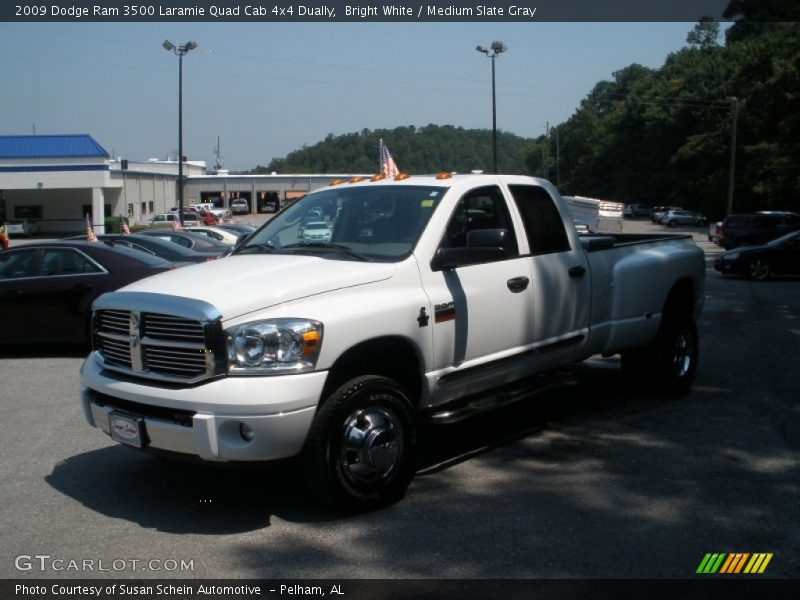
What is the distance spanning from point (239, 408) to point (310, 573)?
3.05 feet

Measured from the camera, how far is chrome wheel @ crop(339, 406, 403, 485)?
200 inches

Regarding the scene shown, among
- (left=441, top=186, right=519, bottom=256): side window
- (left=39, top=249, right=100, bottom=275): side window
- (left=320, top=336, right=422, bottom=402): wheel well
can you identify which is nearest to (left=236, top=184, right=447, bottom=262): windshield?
(left=441, top=186, right=519, bottom=256): side window

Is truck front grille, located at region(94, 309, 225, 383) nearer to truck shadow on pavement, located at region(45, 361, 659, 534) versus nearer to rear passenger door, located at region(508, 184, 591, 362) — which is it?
truck shadow on pavement, located at region(45, 361, 659, 534)

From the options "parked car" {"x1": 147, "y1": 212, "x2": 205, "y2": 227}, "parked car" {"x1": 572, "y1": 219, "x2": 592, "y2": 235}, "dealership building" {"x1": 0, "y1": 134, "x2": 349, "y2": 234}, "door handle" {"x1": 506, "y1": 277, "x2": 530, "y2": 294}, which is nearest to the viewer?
"door handle" {"x1": 506, "y1": 277, "x2": 530, "y2": 294}

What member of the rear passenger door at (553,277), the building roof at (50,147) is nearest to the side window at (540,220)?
the rear passenger door at (553,277)

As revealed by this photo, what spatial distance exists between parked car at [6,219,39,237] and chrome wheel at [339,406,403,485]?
55.3 meters

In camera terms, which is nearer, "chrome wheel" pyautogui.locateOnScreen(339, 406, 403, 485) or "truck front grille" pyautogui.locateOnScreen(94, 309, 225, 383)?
"truck front grille" pyautogui.locateOnScreen(94, 309, 225, 383)

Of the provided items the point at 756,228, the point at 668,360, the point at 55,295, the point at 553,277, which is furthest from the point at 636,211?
the point at 553,277

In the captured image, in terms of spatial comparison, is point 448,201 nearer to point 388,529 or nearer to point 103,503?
point 388,529

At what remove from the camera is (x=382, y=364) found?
5.48 metres

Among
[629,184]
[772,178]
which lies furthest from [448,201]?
[629,184]

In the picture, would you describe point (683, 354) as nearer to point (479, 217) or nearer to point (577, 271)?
point (577, 271)

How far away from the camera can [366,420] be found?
16.9ft

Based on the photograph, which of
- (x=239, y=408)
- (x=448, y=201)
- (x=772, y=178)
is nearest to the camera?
(x=239, y=408)
